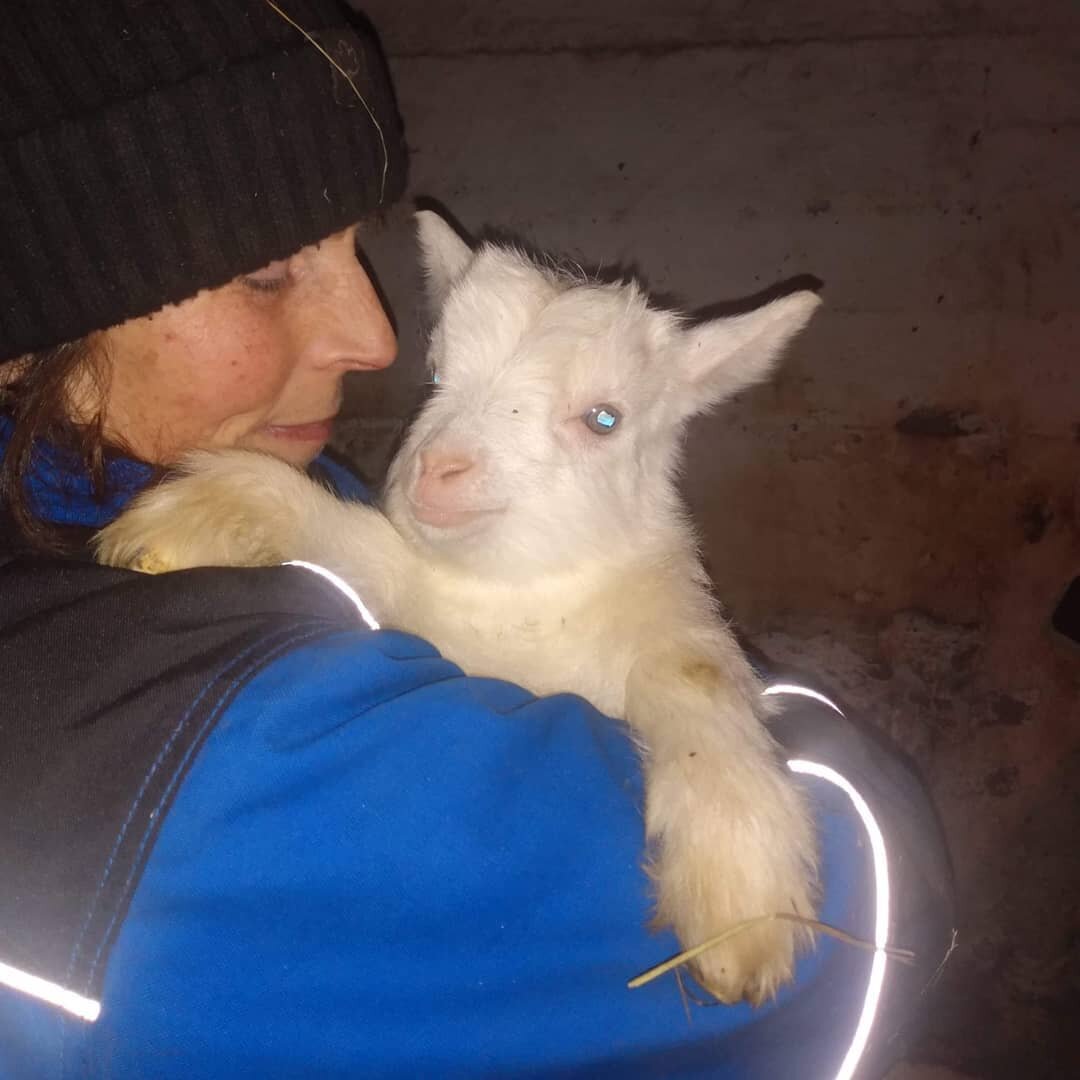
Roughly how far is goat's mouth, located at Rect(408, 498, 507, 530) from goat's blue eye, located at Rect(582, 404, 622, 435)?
1.05 ft

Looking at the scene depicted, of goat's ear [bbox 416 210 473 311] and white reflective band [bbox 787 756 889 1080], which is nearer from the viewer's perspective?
white reflective band [bbox 787 756 889 1080]

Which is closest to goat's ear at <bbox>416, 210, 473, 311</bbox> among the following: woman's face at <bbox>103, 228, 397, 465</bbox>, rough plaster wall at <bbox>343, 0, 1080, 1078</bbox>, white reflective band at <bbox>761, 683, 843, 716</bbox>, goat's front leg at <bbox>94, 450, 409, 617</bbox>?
woman's face at <bbox>103, 228, 397, 465</bbox>

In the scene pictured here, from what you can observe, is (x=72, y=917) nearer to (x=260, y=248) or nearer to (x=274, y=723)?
(x=274, y=723)

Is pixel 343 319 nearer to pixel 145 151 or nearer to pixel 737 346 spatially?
pixel 145 151

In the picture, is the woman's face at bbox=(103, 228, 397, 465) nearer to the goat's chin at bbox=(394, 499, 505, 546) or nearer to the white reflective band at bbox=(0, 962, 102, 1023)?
the goat's chin at bbox=(394, 499, 505, 546)

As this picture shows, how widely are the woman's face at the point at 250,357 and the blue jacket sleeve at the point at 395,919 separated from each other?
67cm

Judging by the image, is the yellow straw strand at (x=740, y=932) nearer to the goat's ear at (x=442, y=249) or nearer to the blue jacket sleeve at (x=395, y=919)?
the blue jacket sleeve at (x=395, y=919)

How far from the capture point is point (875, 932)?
4.09ft

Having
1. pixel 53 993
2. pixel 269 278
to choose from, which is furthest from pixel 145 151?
pixel 53 993

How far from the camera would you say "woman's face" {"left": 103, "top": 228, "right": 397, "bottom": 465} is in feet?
4.86

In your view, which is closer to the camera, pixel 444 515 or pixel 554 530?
pixel 444 515

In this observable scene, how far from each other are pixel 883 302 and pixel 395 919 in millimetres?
2705

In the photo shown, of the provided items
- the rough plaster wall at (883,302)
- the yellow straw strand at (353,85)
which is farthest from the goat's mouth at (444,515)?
the rough plaster wall at (883,302)

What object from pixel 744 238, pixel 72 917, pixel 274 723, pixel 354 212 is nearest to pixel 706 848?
pixel 274 723
